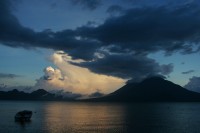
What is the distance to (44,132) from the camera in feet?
332

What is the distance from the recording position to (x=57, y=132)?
99.5 metres

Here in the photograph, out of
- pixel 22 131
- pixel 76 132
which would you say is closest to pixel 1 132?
pixel 22 131

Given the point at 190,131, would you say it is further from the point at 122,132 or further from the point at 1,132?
the point at 1,132

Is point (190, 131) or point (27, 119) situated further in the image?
point (27, 119)

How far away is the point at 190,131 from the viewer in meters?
103

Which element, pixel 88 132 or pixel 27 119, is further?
pixel 27 119

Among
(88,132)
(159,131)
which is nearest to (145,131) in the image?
(159,131)

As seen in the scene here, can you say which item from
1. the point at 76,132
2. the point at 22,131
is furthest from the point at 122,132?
the point at 22,131

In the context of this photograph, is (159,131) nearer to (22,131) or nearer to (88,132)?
(88,132)

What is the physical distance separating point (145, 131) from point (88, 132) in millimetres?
19247

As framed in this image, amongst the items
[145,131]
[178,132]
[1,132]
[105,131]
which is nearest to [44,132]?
[1,132]

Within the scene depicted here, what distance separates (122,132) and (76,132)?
607 inches

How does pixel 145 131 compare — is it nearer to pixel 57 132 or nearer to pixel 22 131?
pixel 57 132

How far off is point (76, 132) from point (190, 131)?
3925 cm
